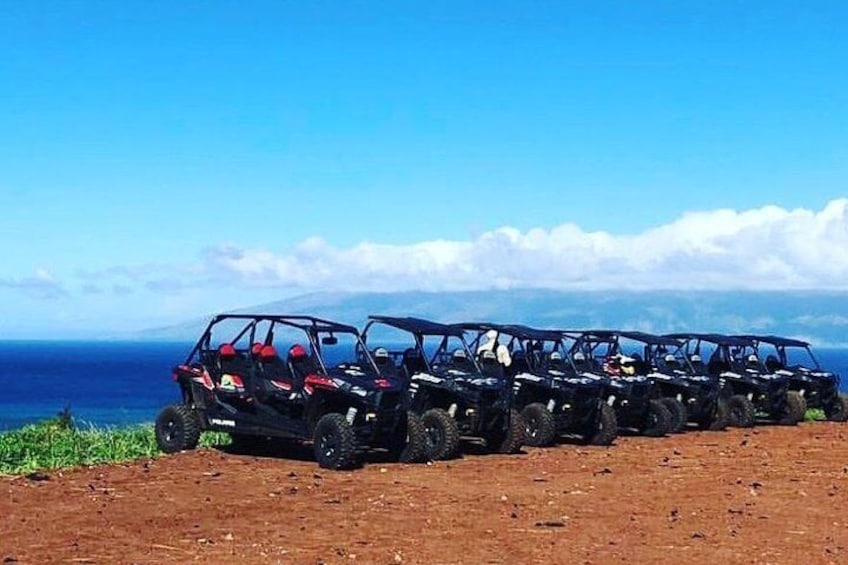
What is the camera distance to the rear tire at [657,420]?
76.2 feet

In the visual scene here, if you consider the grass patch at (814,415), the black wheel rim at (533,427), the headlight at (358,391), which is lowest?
the grass patch at (814,415)

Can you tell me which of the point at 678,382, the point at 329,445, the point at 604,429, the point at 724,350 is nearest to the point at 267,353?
the point at 329,445

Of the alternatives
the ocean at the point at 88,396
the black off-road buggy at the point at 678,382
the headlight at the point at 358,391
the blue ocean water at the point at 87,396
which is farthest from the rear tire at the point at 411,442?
the blue ocean water at the point at 87,396

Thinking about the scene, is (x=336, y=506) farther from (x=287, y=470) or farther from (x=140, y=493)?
(x=287, y=470)

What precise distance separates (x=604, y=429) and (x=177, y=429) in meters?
7.32

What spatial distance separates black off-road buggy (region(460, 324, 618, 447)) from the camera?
20.6 m

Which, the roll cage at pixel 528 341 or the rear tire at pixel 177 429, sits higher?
the roll cage at pixel 528 341

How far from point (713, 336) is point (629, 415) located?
17.6ft

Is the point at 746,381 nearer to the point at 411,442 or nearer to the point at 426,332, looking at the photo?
the point at 426,332

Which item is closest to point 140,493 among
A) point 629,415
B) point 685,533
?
point 685,533

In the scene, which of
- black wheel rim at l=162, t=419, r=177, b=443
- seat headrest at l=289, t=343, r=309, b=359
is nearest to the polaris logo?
black wheel rim at l=162, t=419, r=177, b=443

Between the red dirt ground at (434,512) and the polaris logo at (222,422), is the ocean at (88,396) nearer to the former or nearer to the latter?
the polaris logo at (222,422)

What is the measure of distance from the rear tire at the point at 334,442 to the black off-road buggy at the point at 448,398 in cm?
173

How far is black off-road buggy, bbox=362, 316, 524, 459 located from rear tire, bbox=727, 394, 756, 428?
7949mm
